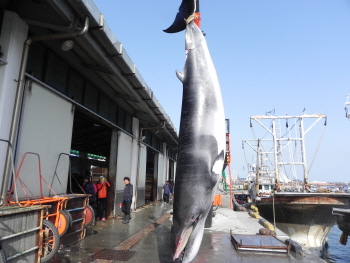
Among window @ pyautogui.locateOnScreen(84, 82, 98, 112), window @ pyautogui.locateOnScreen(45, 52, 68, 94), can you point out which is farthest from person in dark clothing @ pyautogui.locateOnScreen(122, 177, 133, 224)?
window @ pyautogui.locateOnScreen(45, 52, 68, 94)

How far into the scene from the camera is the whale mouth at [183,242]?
285cm

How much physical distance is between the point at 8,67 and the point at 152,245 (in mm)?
4738

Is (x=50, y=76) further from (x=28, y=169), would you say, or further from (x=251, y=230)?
(x=251, y=230)

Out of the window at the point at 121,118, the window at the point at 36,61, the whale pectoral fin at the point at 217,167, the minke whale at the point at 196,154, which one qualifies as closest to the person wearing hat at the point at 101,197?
the window at the point at 121,118

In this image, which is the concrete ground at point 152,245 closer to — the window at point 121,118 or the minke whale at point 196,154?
the minke whale at point 196,154

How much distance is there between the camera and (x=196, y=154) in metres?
3.11

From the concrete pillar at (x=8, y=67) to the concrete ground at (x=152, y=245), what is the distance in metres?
2.31

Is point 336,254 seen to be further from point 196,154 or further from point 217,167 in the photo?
point 196,154

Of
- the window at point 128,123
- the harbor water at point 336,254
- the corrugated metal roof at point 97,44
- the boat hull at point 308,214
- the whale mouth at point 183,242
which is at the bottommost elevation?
the harbor water at point 336,254

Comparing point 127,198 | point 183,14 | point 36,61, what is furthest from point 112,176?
point 183,14

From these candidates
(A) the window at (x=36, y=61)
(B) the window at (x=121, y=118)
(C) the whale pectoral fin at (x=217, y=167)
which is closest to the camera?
(C) the whale pectoral fin at (x=217, y=167)

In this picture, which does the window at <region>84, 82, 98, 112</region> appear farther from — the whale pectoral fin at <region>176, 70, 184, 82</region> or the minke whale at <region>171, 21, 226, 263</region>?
the minke whale at <region>171, 21, 226, 263</region>

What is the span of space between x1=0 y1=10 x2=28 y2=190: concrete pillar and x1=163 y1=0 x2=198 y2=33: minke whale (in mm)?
2942

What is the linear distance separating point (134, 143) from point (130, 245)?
6558 mm
